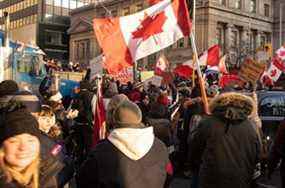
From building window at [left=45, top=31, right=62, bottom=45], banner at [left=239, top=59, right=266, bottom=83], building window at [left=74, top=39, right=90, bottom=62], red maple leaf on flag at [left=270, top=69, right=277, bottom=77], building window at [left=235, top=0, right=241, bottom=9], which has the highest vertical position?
building window at [left=235, top=0, right=241, bottom=9]

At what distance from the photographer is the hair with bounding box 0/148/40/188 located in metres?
3.09

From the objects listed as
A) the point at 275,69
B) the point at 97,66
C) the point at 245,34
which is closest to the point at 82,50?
the point at 245,34

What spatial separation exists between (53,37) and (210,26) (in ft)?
107

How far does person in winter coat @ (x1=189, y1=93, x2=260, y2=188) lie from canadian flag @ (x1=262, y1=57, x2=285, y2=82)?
1431 centimetres

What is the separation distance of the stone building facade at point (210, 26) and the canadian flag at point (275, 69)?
153 ft

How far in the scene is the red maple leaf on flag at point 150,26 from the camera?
27.0 feet

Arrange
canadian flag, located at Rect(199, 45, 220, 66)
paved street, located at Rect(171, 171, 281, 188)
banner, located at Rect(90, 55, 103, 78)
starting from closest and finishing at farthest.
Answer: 1. paved street, located at Rect(171, 171, 281, 188)
2. banner, located at Rect(90, 55, 103, 78)
3. canadian flag, located at Rect(199, 45, 220, 66)

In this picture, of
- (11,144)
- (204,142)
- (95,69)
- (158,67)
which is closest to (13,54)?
(158,67)

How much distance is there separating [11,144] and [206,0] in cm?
7102

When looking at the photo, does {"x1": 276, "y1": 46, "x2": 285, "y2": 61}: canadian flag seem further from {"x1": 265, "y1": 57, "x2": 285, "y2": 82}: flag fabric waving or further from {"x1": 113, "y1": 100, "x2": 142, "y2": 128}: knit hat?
{"x1": 113, "y1": 100, "x2": 142, "y2": 128}: knit hat

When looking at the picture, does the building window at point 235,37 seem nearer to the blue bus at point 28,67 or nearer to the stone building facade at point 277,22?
the stone building facade at point 277,22

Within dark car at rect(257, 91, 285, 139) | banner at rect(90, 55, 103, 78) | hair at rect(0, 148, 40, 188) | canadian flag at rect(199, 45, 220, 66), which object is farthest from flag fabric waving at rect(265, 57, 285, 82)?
hair at rect(0, 148, 40, 188)

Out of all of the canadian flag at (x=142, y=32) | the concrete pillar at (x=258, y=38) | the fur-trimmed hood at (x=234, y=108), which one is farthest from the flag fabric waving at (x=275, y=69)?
the concrete pillar at (x=258, y=38)

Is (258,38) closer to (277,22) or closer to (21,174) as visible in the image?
(277,22)
